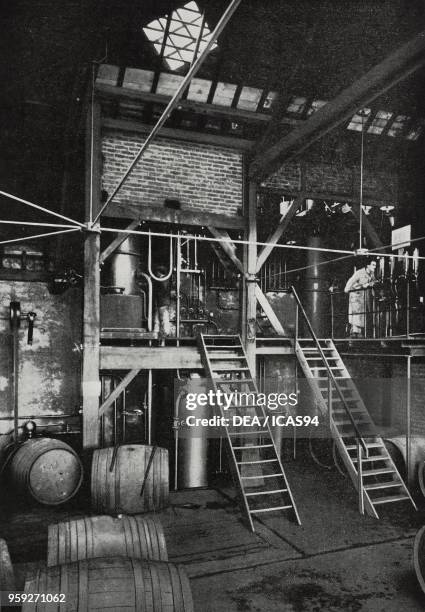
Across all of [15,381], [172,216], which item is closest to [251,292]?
[172,216]

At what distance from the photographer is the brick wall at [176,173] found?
8711 mm

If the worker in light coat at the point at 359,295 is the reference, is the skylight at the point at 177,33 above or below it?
above

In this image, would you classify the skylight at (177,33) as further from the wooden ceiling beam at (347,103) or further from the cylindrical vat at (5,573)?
the cylindrical vat at (5,573)

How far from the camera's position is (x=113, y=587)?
3.09 metres

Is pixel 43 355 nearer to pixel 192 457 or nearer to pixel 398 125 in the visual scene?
pixel 192 457

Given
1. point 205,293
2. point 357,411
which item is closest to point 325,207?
point 205,293

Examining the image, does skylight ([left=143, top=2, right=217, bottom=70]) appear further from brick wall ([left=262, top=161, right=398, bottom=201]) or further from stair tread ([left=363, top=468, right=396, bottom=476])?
stair tread ([left=363, top=468, right=396, bottom=476])

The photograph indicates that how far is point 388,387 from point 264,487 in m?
4.03

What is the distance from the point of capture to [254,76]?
8.83 meters

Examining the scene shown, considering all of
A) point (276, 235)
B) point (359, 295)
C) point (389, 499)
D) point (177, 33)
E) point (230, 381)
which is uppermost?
point (177, 33)

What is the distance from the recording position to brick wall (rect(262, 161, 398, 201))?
10.1 m

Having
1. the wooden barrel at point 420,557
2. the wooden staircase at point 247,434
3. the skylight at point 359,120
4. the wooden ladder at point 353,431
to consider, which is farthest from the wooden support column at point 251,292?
the wooden barrel at point 420,557

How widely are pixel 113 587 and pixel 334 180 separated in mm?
9280

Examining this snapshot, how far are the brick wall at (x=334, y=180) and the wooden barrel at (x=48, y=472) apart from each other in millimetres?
6427
